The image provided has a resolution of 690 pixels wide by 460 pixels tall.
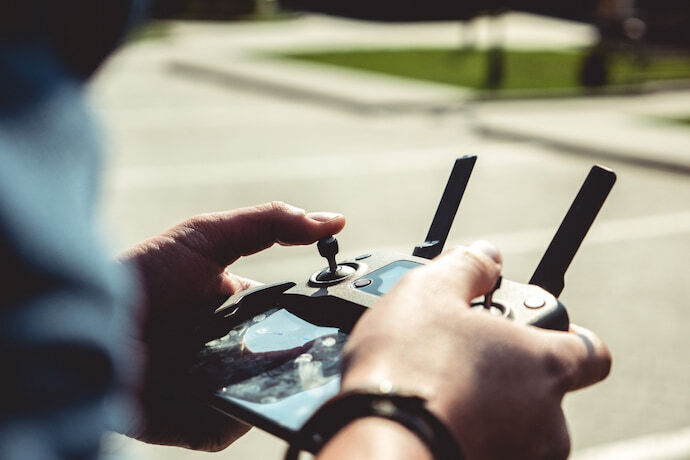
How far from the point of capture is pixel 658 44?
19719 millimetres

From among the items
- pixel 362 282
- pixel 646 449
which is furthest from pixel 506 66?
pixel 362 282

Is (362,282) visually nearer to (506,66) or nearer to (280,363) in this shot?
(280,363)

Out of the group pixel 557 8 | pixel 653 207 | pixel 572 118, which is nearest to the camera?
pixel 653 207

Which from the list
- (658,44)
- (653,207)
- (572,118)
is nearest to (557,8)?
A: (658,44)

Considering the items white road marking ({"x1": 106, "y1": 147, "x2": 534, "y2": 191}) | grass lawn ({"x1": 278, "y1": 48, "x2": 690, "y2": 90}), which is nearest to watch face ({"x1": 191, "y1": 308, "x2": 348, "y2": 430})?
white road marking ({"x1": 106, "y1": 147, "x2": 534, "y2": 191})

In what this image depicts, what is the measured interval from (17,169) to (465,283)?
59cm

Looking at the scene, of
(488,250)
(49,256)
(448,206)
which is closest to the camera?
(49,256)

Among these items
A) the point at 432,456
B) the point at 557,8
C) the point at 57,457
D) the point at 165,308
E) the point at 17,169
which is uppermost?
the point at 17,169

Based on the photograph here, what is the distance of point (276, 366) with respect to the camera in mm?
1271

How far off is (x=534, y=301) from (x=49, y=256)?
2.38ft

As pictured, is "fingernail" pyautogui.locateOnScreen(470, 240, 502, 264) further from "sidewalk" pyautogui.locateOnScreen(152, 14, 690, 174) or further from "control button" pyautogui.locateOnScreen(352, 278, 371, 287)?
"sidewalk" pyautogui.locateOnScreen(152, 14, 690, 174)

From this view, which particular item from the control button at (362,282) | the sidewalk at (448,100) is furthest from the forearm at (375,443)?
the sidewalk at (448,100)

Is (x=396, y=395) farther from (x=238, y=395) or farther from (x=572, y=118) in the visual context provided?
(x=572, y=118)

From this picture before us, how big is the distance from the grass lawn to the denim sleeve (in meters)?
15.0
